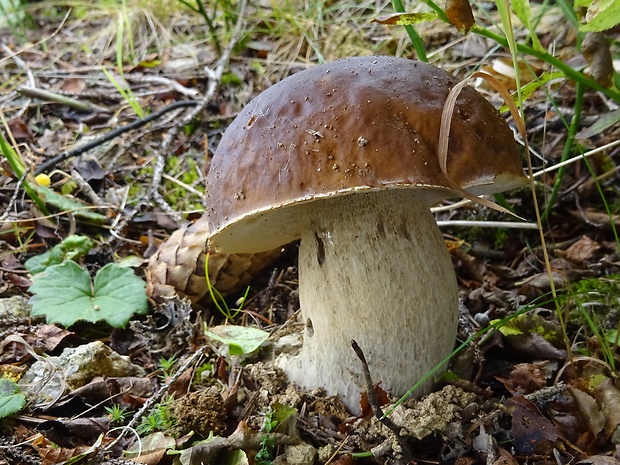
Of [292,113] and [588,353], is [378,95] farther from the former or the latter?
[588,353]

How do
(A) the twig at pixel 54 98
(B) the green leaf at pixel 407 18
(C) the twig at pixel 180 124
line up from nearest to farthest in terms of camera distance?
(B) the green leaf at pixel 407 18
(C) the twig at pixel 180 124
(A) the twig at pixel 54 98

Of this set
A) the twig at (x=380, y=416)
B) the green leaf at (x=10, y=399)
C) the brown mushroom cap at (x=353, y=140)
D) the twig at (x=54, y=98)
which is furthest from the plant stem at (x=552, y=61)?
the twig at (x=54, y=98)

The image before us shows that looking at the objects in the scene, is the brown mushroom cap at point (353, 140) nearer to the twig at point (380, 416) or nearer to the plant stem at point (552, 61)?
the plant stem at point (552, 61)

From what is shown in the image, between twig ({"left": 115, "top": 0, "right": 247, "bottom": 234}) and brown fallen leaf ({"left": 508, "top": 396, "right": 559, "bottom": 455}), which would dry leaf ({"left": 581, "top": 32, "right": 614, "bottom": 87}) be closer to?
brown fallen leaf ({"left": 508, "top": 396, "right": 559, "bottom": 455})

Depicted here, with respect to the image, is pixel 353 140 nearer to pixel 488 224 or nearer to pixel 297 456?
pixel 297 456

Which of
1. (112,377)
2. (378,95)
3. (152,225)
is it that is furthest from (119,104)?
(378,95)

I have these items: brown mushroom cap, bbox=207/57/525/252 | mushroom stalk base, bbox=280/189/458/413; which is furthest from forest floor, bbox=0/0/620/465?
brown mushroom cap, bbox=207/57/525/252
